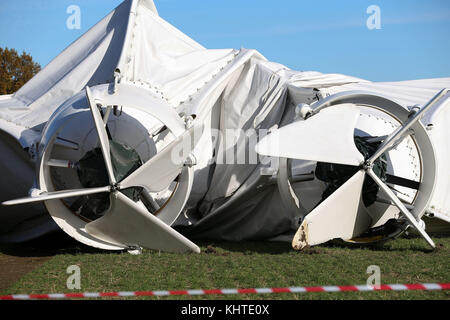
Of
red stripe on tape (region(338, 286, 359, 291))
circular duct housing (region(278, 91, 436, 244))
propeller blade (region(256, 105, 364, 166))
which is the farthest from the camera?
circular duct housing (region(278, 91, 436, 244))

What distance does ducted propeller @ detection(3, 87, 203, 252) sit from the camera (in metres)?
7.77

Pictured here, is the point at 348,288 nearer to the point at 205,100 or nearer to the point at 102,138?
the point at 102,138

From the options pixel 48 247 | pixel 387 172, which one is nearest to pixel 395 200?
pixel 387 172

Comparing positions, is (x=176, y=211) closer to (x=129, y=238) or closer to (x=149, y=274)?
(x=129, y=238)

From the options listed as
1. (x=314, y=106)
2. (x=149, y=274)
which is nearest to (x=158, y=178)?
(x=149, y=274)

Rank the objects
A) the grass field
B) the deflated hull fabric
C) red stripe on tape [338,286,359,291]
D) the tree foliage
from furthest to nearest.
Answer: the tree foliage, the deflated hull fabric, the grass field, red stripe on tape [338,286,359,291]

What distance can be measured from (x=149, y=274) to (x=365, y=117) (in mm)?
4772

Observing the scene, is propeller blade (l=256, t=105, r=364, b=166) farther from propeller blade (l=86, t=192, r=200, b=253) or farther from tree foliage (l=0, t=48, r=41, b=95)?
tree foliage (l=0, t=48, r=41, b=95)

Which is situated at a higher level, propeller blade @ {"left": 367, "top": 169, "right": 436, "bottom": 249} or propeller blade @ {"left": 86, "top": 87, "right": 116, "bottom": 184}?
propeller blade @ {"left": 86, "top": 87, "right": 116, "bottom": 184}

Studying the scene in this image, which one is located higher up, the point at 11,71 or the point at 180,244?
the point at 11,71

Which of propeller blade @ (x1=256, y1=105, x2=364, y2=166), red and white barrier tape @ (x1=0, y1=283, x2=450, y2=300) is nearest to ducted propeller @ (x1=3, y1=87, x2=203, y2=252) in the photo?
propeller blade @ (x1=256, y1=105, x2=364, y2=166)

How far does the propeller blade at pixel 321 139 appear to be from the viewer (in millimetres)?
7852

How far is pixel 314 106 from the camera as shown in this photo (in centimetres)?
872

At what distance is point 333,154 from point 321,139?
0.33 m
